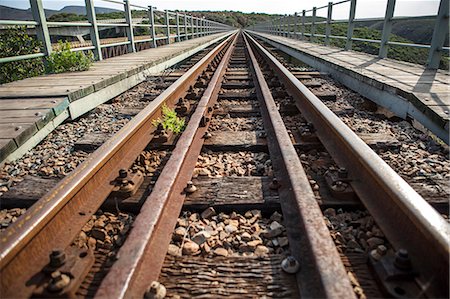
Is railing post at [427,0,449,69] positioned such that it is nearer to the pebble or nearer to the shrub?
the shrub

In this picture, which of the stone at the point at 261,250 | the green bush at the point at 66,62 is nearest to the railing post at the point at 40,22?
the green bush at the point at 66,62

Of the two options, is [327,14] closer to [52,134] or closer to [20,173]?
[52,134]

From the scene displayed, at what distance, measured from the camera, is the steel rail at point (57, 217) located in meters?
1.19

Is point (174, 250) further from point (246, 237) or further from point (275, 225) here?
point (275, 225)

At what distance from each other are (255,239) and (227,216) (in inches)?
9.2

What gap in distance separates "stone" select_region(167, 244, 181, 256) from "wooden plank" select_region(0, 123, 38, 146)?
175cm

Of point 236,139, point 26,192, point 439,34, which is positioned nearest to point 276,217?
point 236,139

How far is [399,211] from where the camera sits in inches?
55.1

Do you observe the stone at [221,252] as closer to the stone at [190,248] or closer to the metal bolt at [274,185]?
the stone at [190,248]

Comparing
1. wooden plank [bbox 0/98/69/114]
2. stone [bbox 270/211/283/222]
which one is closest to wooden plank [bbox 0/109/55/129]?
wooden plank [bbox 0/98/69/114]

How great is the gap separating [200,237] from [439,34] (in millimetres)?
5206

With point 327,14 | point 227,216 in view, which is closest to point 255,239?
point 227,216

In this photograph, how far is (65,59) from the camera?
5539mm

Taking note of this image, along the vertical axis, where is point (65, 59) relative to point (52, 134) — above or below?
above
